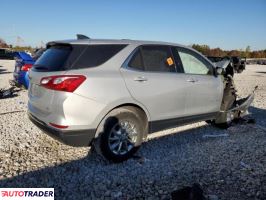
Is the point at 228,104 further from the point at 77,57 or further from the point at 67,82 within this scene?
the point at 67,82

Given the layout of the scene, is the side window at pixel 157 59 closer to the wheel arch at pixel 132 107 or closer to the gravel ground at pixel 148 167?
the wheel arch at pixel 132 107

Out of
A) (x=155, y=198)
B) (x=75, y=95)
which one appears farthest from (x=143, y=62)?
(x=155, y=198)

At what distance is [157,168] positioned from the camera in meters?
4.35

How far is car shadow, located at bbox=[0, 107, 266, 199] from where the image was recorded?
372cm

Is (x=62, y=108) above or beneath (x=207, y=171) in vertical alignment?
above

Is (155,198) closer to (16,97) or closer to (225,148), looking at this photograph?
(225,148)

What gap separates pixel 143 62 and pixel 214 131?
2799 millimetres

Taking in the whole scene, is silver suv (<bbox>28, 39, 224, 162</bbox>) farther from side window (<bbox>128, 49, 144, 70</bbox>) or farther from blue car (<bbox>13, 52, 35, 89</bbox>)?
blue car (<bbox>13, 52, 35, 89</bbox>)

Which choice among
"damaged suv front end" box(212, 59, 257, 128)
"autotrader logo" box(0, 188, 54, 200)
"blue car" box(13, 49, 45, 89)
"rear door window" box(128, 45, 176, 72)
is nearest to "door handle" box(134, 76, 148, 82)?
"rear door window" box(128, 45, 176, 72)

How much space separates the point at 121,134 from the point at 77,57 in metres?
1.37

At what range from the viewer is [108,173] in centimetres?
416

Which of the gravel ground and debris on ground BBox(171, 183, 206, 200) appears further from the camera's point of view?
the gravel ground

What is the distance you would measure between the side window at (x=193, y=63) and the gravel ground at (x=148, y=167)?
4.59ft

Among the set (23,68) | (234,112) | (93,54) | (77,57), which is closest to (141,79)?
(93,54)
